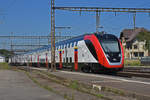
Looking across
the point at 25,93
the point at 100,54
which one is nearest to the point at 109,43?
the point at 100,54

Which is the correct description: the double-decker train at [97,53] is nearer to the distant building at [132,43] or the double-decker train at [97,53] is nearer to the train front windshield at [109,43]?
the train front windshield at [109,43]

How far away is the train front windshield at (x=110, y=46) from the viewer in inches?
783

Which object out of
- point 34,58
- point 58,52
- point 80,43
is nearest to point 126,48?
point 34,58

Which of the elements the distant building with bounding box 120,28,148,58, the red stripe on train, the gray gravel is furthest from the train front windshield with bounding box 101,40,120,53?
the distant building with bounding box 120,28,148,58

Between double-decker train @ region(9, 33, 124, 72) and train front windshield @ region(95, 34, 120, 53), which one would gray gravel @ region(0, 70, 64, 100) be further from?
train front windshield @ region(95, 34, 120, 53)

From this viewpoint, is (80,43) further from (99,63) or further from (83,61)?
(99,63)

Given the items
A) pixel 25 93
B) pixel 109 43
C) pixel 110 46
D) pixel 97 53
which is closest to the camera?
pixel 25 93

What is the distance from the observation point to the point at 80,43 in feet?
76.3

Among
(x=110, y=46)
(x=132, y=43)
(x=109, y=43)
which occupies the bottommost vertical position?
(x=110, y=46)

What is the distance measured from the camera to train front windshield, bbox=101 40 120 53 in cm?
1989

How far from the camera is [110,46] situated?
20.2 meters

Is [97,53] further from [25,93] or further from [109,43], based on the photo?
[25,93]

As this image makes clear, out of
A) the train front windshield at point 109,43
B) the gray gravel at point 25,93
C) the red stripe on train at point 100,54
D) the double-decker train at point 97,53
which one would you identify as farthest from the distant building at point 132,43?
the gray gravel at point 25,93

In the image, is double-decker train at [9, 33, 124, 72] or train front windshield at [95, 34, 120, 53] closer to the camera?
double-decker train at [9, 33, 124, 72]
